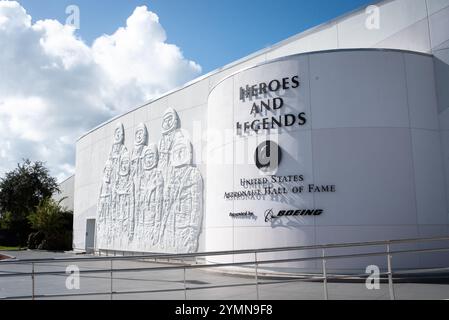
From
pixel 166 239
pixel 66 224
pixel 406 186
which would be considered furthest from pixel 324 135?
pixel 66 224

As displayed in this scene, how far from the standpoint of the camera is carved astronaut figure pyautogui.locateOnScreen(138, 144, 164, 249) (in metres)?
21.1

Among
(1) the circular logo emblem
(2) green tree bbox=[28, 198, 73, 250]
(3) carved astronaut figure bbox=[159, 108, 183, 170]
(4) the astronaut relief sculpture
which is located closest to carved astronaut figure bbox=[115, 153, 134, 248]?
(4) the astronaut relief sculpture

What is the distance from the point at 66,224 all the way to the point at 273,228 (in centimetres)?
2841

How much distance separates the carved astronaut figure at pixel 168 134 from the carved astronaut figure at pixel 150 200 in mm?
486

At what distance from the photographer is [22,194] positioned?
46188 millimetres

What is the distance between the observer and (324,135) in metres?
12.5

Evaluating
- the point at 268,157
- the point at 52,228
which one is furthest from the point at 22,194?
the point at 268,157

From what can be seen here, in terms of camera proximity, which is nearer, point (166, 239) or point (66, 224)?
point (166, 239)

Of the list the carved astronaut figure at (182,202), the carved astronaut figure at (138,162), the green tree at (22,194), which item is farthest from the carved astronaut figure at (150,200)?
the green tree at (22,194)

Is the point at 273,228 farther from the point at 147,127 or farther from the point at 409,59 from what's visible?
the point at 147,127

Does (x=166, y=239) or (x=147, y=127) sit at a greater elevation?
(x=147, y=127)

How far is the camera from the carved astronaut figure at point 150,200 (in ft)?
69.3

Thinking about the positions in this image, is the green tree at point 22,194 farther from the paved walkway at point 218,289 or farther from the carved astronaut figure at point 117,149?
the paved walkway at point 218,289

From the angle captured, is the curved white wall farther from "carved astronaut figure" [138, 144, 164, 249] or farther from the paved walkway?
"carved astronaut figure" [138, 144, 164, 249]
